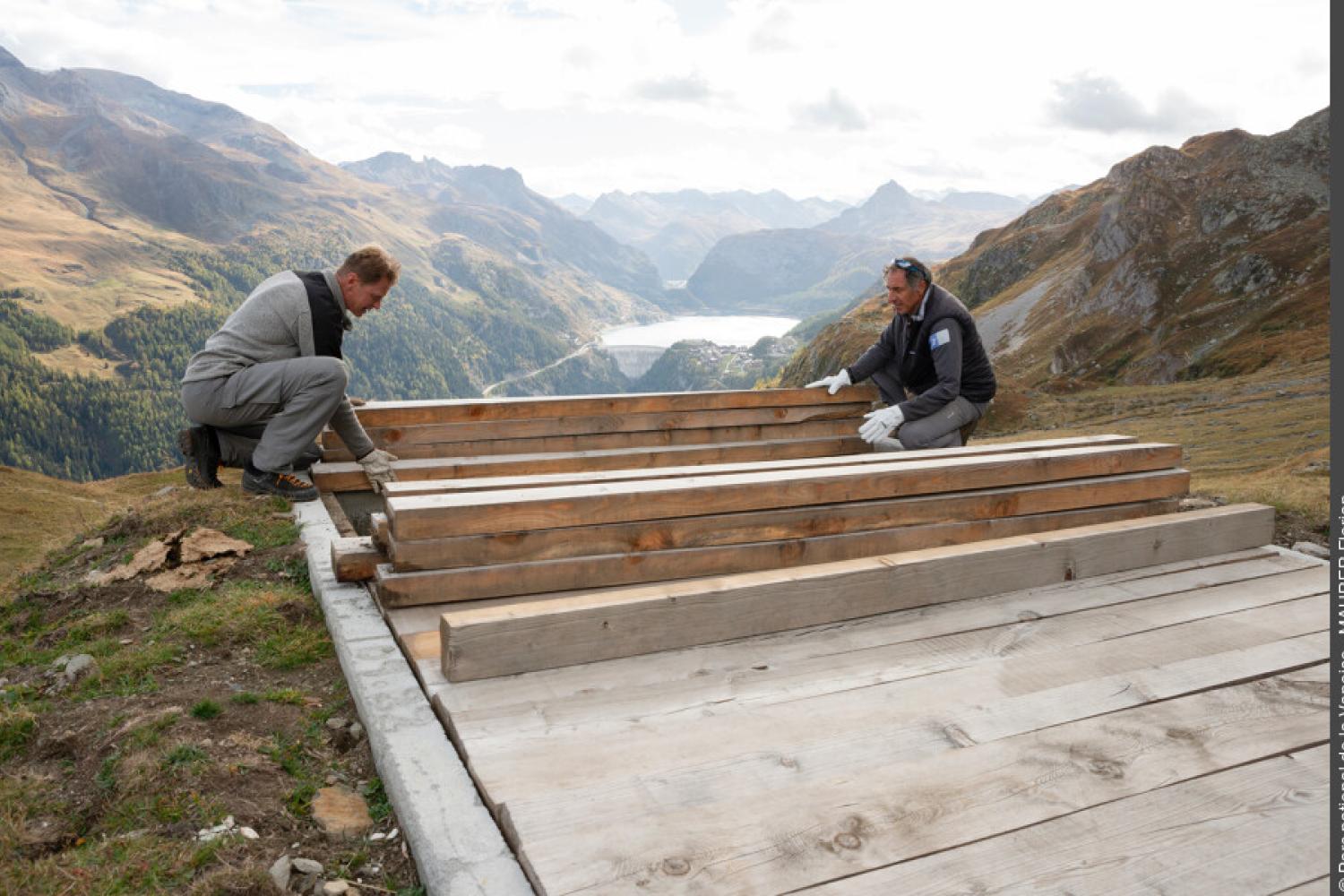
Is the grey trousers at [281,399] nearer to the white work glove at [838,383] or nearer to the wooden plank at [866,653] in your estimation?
the wooden plank at [866,653]

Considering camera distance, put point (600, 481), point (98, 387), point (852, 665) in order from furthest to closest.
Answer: point (98, 387)
point (600, 481)
point (852, 665)

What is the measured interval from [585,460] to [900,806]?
A: 5498 millimetres

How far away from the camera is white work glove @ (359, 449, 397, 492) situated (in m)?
7.75

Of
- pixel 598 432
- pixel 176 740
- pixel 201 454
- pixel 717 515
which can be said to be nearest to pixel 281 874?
pixel 176 740

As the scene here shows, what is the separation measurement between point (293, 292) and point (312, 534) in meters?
2.45

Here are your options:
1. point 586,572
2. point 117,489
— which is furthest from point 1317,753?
point 117,489

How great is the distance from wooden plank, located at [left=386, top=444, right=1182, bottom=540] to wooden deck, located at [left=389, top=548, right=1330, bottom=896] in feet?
1.89

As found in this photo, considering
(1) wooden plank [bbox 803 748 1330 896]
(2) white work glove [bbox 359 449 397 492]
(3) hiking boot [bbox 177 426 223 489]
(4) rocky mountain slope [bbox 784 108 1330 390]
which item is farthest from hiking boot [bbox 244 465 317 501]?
(4) rocky mountain slope [bbox 784 108 1330 390]

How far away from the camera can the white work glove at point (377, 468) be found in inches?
305

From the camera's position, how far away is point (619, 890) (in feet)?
8.32

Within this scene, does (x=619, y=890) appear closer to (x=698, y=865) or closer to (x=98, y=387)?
(x=698, y=865)

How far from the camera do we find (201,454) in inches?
327

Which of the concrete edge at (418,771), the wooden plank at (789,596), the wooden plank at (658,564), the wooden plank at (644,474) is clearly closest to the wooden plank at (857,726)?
the concrete edge at (418,771)

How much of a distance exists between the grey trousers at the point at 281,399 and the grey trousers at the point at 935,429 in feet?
16.7
